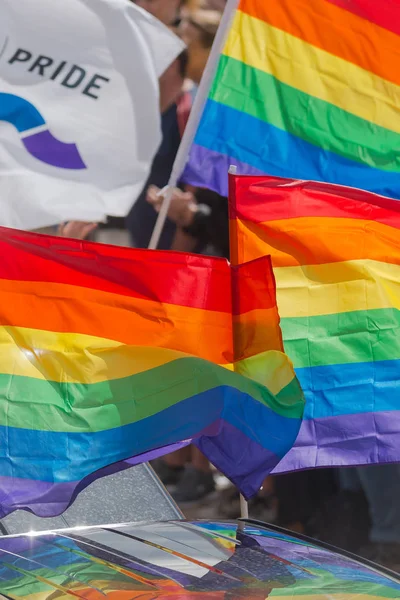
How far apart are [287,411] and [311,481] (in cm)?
146

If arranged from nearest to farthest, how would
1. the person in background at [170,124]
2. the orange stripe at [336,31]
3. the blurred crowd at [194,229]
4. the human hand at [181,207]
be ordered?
the orange stripe at [336,31] → the blurred crowd at [194,229] → the human hand at [181,207] → the person in background at [170,124]

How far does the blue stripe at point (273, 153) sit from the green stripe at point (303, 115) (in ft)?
0.09

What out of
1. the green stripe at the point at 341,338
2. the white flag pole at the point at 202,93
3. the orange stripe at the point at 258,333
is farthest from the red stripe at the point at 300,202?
the white flag pole at the point at 202,93

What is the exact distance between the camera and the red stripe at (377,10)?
14.9 feet

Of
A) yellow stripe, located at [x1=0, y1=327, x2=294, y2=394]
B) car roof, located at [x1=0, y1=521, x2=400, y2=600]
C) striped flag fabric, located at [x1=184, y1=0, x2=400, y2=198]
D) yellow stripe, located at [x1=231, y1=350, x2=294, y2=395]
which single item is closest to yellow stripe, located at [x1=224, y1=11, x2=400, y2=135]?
striped flag fabric, located at [x1=184, y1=0, x2=400, y2=198]

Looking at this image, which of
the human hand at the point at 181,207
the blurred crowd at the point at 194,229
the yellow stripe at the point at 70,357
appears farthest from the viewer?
the human hand at the point at 181,207

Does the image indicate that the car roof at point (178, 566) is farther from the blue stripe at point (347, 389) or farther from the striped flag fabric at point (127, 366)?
the blue stripe at point (347, 389)

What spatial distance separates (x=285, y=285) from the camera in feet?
12.8

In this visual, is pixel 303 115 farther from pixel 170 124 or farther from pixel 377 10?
pixel 170 124

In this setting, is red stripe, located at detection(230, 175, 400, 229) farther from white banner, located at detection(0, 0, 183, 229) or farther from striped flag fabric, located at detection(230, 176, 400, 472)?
white banner, located at detection(0, 0, 183, 229)

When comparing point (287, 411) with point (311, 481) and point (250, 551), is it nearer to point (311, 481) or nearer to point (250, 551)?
point (250, 551)

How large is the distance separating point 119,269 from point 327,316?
0.90 m

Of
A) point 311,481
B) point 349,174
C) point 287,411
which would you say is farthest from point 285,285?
point 311,481

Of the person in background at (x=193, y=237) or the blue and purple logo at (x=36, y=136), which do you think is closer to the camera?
the blue and purple logo at (x=36, y=136)
